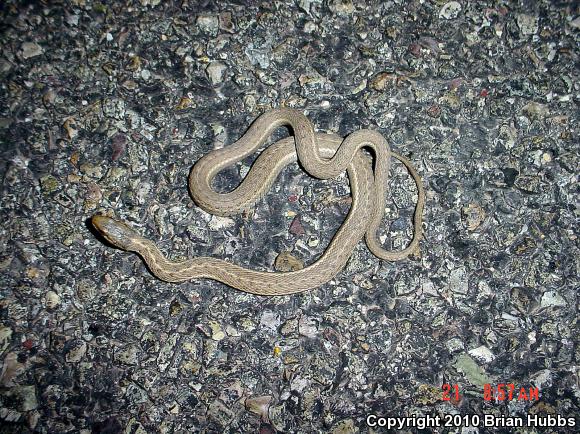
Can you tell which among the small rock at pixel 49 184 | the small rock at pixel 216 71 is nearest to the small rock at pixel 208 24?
the small rock at pixel 216 71

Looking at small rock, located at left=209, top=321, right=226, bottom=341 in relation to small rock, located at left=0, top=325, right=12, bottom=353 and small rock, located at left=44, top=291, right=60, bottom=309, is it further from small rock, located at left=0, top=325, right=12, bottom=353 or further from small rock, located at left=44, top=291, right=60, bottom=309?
small rock, located at left=0, top=325, right=12, bottom=353

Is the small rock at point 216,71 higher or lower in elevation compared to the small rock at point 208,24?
lower

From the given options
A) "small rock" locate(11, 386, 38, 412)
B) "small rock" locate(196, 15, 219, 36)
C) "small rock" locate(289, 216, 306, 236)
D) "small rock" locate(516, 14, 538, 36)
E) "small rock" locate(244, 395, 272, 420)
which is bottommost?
"small rock" locate(11, 386, 38, 412)

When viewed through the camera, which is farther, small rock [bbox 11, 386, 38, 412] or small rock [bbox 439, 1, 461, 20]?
small rock [bbox 439, 1, 461, 20]

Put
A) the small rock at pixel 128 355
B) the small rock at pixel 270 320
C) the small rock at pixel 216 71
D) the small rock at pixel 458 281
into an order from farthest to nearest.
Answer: the small rock at pixel 216 71, the small rock at pixel 458 281, the small rock at pixel 270 320, the small rock at pixel 128 355

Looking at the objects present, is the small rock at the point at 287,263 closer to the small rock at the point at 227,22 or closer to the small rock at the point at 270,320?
the small rock at the point at 270,320

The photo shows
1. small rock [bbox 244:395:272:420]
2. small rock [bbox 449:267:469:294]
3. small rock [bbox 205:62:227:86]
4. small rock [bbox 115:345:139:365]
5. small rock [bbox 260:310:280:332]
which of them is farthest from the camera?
small rock [bbox 205:62:227:86]
